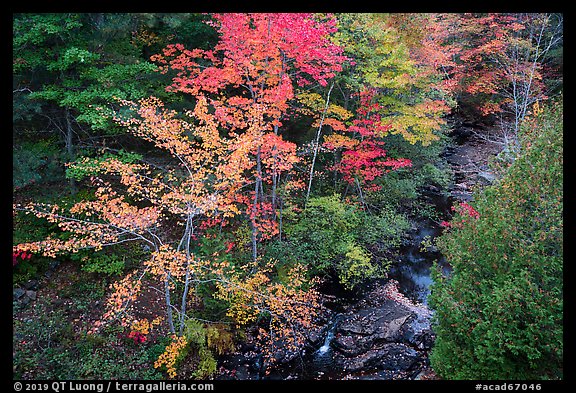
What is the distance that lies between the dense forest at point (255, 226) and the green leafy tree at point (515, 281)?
4cm

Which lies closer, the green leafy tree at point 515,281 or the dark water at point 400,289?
the green leafy tree at point 515,281

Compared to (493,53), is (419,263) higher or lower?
lower

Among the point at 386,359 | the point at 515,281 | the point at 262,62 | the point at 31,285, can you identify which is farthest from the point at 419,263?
the point at 31,285

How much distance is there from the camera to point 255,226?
10.8 m

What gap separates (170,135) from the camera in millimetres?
8250

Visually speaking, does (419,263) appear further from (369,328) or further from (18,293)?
(18,293)

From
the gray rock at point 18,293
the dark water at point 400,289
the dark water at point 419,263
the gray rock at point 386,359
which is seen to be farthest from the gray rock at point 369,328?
the gray rock at point 18,293

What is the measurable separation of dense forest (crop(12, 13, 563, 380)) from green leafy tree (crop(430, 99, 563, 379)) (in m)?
0.04

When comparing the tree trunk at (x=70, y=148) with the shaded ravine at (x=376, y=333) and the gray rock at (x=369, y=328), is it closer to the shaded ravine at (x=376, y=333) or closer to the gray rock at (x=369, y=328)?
the shaded ravine at (x=376, y=333)

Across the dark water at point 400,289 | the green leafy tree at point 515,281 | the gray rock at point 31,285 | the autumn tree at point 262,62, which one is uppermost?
the autumn tree at point 262,62

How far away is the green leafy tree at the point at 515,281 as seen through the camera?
18.3 feet

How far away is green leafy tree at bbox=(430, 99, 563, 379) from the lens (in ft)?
18.3

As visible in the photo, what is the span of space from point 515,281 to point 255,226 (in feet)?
23.5

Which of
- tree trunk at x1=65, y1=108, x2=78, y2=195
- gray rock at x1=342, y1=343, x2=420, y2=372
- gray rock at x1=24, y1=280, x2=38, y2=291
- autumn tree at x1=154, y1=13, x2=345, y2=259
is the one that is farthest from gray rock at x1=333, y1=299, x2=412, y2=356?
tree trunk at x1=65, y1=108, x2=78, y2=195
